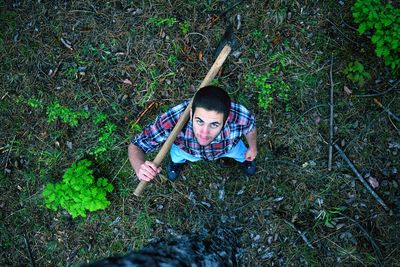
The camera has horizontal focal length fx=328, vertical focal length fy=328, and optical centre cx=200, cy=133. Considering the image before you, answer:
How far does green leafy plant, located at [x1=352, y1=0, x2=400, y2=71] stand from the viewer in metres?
4.71

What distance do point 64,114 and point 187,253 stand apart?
364cm

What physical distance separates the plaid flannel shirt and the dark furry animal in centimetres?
113

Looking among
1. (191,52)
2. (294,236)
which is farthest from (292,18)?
(294,236)

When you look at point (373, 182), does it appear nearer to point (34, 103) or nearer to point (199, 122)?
point (199, 122)

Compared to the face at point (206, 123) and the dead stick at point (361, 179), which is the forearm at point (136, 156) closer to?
the face at point (206, 123)

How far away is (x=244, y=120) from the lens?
12.7 ft

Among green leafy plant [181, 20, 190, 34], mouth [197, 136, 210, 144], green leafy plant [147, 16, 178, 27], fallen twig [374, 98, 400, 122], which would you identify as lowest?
fallen twig [374, 98, 400, 122]

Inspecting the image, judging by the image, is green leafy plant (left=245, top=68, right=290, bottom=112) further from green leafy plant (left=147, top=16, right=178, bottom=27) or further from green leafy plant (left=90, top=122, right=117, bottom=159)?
green leafy plant (left=90, top=122, right=117, bottom=159)

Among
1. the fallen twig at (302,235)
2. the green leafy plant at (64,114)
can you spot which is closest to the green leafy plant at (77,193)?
the green leafy plant at (64,114)

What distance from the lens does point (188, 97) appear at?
5.43 metres

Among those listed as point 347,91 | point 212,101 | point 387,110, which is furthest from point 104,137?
point 387,110

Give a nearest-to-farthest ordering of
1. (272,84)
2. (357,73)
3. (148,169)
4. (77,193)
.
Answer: (148,169) → (77,193) → (357,73) → (272,84)

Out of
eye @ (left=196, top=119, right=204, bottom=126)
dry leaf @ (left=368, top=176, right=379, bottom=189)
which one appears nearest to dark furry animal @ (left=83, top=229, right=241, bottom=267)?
eye @ (left=196, top=119, right=204, bottom=126)

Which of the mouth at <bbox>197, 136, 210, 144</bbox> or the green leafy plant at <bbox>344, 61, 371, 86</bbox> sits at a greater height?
the mouth at <bbox>197, 136, 210, 144</bbox>
